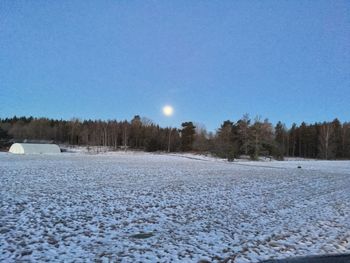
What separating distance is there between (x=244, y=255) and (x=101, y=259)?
3.44 meters

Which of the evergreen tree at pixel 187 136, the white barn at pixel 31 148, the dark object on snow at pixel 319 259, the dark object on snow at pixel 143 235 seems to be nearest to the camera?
the dark object on snow at pixel 319 259

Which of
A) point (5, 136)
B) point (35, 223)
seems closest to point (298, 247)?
point (35, 223)

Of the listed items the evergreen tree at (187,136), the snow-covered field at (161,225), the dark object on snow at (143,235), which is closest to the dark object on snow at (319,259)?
the snow-covered field at (161,225)

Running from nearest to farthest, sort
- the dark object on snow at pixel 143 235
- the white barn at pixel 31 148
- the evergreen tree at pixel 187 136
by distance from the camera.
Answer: the dark object on snow at pixel 143 235 < the white barn at pixel 31 148 < the evergreen tree at pixel 187 136

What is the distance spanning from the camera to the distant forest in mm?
67062

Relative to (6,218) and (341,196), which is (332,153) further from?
(6,218)

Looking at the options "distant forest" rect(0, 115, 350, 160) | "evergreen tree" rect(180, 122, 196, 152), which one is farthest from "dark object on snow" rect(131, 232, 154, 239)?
"evergreen tree" rect(180, 122, 196, 152)

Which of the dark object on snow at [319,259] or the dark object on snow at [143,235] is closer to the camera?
the dark object on snow at [319,259]

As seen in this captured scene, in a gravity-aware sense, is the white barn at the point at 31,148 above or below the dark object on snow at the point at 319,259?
above

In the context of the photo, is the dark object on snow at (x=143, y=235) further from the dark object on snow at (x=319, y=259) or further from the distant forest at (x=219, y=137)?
the distant forest at (x=219, y=137)

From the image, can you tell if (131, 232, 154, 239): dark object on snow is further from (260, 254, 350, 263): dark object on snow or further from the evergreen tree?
the evergreen tree

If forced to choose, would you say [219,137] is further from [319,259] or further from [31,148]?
[319,259]

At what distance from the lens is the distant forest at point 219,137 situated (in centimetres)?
6706

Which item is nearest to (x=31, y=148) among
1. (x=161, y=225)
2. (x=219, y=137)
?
(x=219, y=137)
